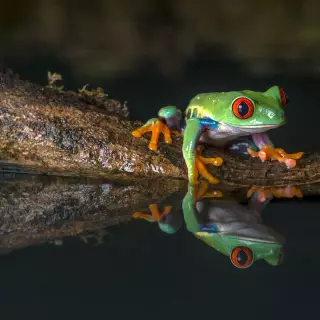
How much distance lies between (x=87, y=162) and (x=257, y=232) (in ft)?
3.46

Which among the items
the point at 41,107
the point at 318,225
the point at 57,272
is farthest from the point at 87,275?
the point at 41,107

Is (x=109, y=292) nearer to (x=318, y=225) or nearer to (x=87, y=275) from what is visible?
(x=87, y=275)

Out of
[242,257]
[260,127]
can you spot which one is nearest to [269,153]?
[260,127]

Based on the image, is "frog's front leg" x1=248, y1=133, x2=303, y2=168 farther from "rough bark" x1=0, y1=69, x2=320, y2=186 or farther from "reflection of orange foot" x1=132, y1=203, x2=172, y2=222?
"reflection of orange foot" x1=132, y1=203, x2=172, y2=222

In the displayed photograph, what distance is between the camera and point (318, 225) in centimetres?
228

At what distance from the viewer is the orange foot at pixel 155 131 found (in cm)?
295

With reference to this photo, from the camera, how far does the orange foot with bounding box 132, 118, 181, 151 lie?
295 cm

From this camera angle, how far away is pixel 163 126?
10.0 feet

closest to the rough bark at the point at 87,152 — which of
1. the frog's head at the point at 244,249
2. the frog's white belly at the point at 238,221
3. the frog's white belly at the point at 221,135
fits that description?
the frog's white belly at the point at 221,135

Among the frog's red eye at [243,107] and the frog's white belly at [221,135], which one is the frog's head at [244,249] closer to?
the frog's red eye at [243,107]

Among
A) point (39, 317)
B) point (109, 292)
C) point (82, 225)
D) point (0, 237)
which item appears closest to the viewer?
point (39, 317)

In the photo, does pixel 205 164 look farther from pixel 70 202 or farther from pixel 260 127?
pixel 70 202

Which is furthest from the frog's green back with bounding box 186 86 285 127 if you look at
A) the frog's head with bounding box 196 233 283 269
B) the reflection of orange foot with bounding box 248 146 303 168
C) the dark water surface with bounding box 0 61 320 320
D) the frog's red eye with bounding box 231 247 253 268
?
the frog's red eye with bounding box 231 247 253 268

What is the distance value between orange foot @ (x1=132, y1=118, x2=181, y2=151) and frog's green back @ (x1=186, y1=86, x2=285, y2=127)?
19 centimetres
